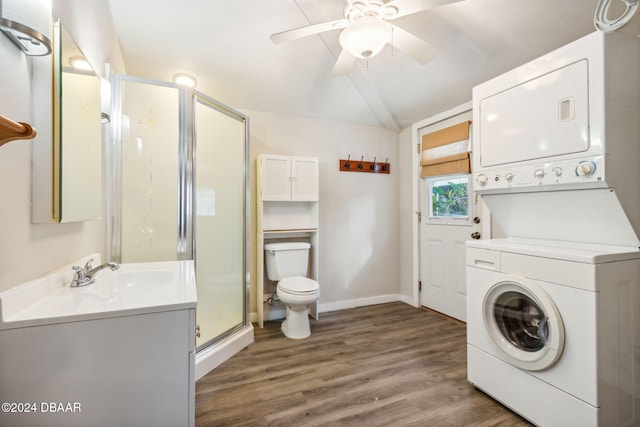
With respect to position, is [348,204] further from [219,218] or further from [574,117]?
[574,117]

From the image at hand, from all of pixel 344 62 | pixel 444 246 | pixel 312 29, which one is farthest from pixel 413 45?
pixel 444 246

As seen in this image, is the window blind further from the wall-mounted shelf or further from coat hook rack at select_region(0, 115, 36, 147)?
coat hook rack at select_region(0, 115, 36, 147)

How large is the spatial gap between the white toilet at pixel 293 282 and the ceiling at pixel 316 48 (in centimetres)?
140

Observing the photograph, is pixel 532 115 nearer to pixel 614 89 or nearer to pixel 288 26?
pixel 614 89

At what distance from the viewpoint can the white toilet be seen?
7.57ft

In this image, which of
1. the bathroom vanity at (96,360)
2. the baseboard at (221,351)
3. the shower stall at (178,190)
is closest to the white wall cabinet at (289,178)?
the shower stall at (178,190)

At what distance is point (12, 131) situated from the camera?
65 cm

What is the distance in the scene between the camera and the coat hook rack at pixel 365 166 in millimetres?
3111

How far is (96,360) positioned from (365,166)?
9.44 ft

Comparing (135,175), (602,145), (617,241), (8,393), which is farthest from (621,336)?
(135,175)

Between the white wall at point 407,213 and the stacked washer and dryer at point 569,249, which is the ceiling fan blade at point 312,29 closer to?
the stacked washer and dryer at point 569,249

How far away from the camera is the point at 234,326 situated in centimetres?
224

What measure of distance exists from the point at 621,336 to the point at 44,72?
8.31ft

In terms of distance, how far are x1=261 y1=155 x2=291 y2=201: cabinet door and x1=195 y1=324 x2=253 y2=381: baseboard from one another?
1187 millimetres
